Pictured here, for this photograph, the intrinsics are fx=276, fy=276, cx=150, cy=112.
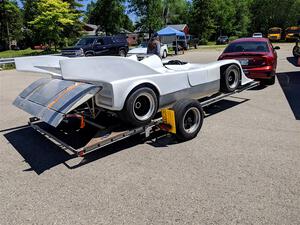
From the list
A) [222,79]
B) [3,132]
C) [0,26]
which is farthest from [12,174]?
[0,26]

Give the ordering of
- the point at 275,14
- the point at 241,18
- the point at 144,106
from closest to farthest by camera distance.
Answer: the point at 144,106 → the point at 275,14 → the point at 241,18

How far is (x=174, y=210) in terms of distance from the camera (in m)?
2.84

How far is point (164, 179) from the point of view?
346 cm

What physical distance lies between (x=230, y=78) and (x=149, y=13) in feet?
121

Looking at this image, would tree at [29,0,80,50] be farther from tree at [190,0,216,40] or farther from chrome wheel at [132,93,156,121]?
chrome wheel at [132,93,156,121]

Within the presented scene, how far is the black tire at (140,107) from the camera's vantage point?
407 centimetres

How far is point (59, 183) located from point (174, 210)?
5.08 ft

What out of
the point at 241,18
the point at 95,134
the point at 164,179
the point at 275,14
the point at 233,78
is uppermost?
the point at 241,18

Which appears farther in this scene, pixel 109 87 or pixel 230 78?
pixel 230 78

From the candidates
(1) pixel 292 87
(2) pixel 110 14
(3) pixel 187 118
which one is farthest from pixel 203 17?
(3) pixel 187 118

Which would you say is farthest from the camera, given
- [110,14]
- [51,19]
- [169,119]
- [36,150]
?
[110,14]

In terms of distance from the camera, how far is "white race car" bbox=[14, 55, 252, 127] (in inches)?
154

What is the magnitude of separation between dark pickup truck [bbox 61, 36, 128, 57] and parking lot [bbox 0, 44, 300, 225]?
13.7 metres

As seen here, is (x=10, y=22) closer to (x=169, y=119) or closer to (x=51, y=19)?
(x=51, y=19)
